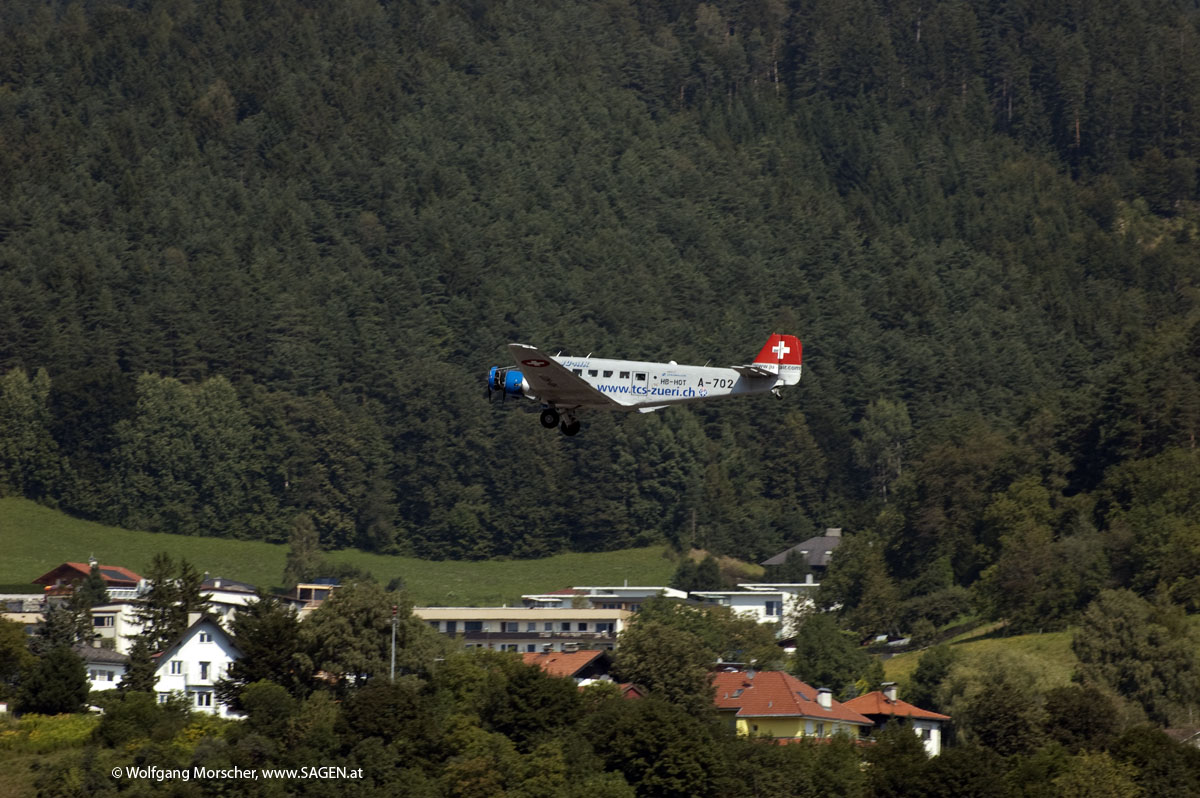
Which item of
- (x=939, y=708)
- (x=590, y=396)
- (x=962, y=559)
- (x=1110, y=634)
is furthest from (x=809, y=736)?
(x=962, y=559)

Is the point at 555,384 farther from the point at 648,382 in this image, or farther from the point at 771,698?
the point at 771,698

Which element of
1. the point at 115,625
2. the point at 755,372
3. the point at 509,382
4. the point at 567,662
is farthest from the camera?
the point at 115,625

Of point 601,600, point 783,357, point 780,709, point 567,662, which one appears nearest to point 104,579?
point 601,600

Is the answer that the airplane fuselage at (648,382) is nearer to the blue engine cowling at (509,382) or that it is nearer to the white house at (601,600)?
the blue engine cowling at (509,382)

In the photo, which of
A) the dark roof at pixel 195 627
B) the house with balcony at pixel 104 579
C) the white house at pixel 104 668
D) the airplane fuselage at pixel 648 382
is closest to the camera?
the airplane fuselage at pixel 648 382

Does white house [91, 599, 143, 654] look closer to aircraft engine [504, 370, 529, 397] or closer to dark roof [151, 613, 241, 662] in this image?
dark roof [151, 613, 241, 662]

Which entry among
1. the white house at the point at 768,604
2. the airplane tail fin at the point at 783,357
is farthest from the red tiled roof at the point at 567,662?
the white house at the point at 768,604

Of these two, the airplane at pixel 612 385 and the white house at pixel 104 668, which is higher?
the airplane at pixel 612 385
